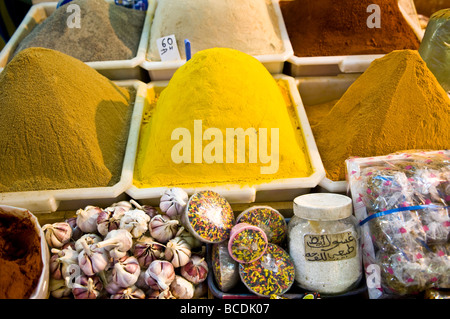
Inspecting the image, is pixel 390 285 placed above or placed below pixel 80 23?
below

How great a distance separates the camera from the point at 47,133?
3.61 feet

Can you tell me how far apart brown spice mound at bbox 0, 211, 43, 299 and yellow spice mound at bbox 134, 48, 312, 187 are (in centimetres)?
32

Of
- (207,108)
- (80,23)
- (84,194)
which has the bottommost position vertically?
(84,194)

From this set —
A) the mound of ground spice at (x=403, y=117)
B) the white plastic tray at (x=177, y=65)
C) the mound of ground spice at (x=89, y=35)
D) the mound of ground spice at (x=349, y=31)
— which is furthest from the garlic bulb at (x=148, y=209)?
the mound of ground spice at (x=349, y=31)

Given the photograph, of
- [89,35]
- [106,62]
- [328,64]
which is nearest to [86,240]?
[106,62]

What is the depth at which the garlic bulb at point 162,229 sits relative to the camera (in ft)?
3.07

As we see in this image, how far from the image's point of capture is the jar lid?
0.89 metres

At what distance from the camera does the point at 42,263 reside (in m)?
0.86

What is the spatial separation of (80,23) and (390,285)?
1.46 m

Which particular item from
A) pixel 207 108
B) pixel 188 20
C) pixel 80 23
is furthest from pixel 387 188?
pixel 80 23

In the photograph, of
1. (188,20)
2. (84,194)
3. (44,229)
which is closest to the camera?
(44,229)

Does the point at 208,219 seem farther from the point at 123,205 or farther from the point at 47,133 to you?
the point at 47,133

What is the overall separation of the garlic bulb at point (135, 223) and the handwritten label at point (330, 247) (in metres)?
0.38
